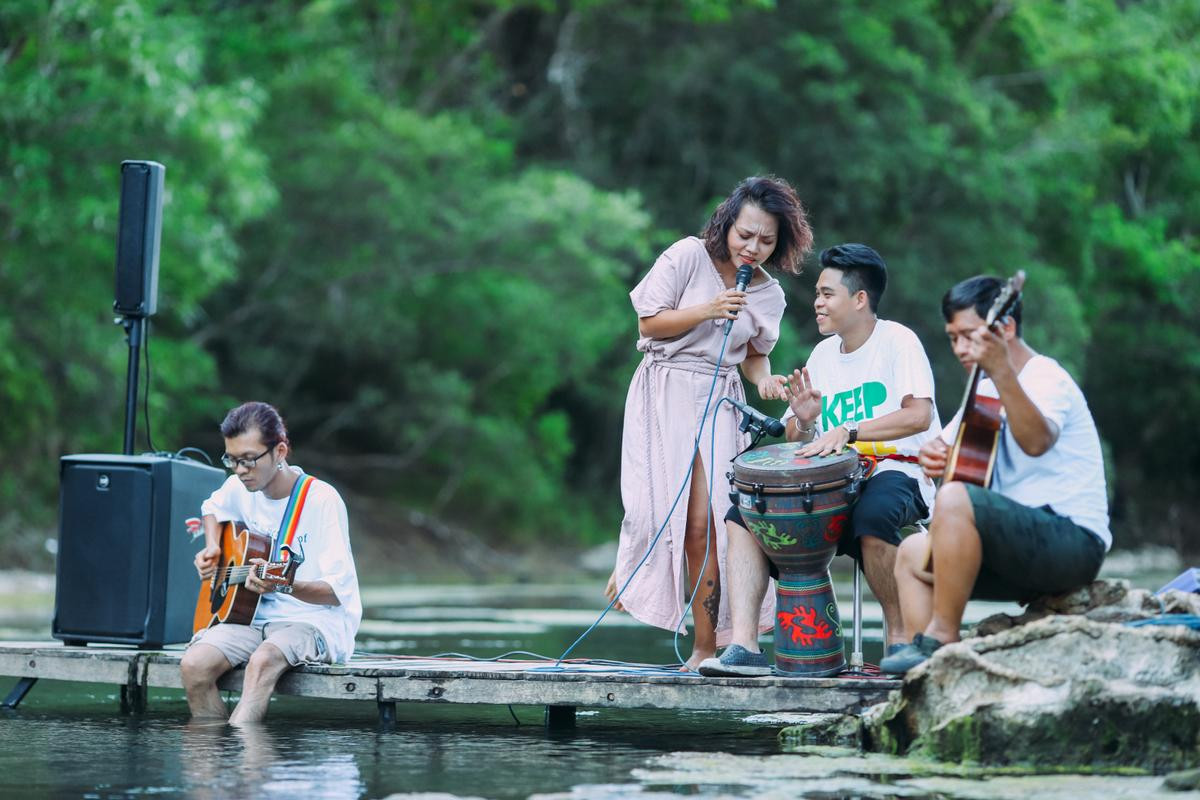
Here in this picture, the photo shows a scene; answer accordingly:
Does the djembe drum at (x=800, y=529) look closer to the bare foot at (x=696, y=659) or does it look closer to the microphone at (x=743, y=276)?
the bare foot at (x=696, y=659)

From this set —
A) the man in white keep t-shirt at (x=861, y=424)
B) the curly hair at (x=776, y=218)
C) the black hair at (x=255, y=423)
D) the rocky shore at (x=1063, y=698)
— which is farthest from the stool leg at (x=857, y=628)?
the black hair at (x=255, y=423)

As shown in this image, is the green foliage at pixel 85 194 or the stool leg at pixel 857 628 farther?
the green foliage at pixel 85 194

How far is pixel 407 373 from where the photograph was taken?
94.7 feet

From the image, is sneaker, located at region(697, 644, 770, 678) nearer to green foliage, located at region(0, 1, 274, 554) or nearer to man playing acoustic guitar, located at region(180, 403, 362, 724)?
man playing acoustic guitar, located at region(180, 403, 362, 724)

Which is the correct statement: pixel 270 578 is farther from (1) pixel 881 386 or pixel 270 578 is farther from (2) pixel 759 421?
(1) pixel 881 386

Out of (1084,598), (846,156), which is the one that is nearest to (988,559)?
(1084,598)

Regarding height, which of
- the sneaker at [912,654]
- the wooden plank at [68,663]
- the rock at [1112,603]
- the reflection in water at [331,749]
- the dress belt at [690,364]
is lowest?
the reflection in water at [331,749]

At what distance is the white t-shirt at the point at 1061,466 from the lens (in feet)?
18.4

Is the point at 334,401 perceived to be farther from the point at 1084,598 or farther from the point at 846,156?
the point at 1084,598

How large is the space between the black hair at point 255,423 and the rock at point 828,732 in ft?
7.41

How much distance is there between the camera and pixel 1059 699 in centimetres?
530

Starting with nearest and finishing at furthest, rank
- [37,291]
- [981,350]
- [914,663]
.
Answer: [981,350]
[914,663]
[37,291]

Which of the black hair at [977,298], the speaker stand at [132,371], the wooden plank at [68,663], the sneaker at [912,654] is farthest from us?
the speaker stand at [132,371]

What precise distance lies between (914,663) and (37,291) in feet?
58.6
